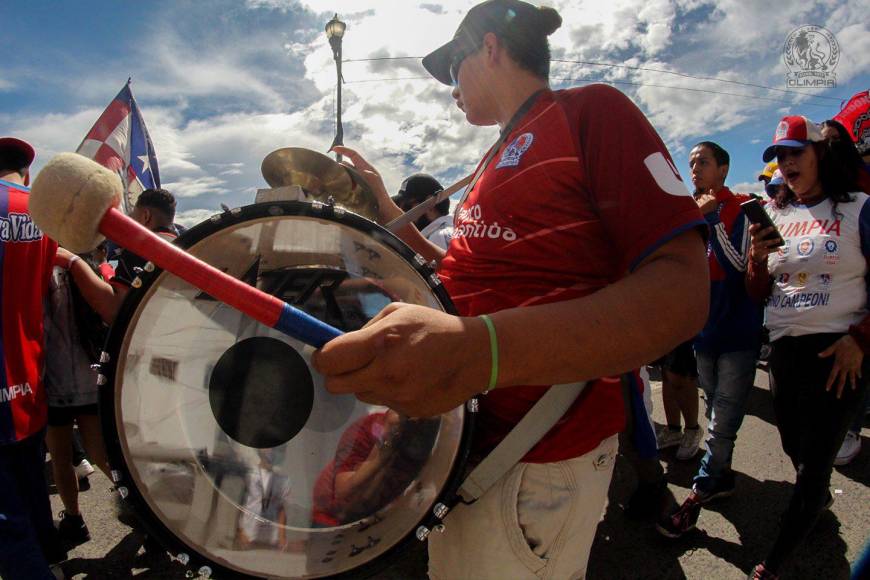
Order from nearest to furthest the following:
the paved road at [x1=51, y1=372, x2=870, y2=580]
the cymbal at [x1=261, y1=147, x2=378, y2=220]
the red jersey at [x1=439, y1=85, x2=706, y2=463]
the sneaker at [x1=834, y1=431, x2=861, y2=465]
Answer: the red jersey at [x1=439, y1=85, x2=706, y2=463] → the cymbal at [x1=261, y1=147, x2=378, y2=220] → the paved road at [x1=51, y1=372, x2=870, y2=580] → the sneaker at [x1=834, y1=431, x2=861, y2=465]

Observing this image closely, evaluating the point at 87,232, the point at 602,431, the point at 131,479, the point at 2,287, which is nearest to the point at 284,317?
the point at 87,232

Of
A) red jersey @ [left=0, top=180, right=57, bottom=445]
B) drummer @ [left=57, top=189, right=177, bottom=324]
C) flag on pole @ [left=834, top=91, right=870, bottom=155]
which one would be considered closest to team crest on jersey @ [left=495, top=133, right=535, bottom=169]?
drummer @ [left=57, top=189, right=177, bottom=324]

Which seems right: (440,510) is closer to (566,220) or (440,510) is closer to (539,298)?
(539,298)

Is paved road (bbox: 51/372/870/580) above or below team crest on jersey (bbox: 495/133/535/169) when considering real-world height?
below

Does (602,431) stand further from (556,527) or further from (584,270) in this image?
(584,270)

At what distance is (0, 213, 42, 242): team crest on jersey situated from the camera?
7.29 feet

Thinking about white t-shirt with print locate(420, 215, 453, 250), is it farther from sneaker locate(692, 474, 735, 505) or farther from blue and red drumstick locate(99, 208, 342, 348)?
blue and red drumstick locate(99, 208, 342, 348)

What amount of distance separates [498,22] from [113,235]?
1.07m

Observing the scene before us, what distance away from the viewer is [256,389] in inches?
43.1

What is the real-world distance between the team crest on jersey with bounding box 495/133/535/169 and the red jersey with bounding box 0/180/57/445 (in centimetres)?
202

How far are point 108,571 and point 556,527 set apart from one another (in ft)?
9.84

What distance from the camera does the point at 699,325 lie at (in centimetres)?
79

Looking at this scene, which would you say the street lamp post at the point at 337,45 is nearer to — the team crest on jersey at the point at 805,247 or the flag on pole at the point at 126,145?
the flag on pole at the point at 126,145

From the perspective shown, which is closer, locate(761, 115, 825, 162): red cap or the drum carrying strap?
the drum carrying strap
